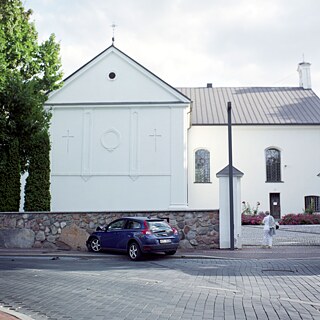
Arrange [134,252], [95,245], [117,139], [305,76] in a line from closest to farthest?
[134,252], [95,245], [117,139], [305,76]

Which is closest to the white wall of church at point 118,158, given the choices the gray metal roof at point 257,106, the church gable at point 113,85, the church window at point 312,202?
the church gable at point 113,85

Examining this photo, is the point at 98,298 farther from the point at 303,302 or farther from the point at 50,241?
the point at 50,241

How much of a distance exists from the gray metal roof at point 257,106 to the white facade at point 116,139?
8.06 meters

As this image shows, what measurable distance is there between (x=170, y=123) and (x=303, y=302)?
69.8 feet

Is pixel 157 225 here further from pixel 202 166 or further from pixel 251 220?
pixel 202 166

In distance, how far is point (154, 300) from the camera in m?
7.39

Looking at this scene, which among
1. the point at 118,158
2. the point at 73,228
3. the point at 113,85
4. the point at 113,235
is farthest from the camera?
the point at 113,85

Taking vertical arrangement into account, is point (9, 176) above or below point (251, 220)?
above

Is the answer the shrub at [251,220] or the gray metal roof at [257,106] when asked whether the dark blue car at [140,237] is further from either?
the gray metal roof at [257,106]

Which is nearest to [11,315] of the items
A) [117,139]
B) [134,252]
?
[134,252]

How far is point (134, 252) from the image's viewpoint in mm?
14344

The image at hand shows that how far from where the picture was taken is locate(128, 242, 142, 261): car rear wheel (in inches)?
557

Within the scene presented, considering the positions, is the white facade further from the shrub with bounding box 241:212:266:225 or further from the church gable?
the shrub with bounding box 241:212:266:225

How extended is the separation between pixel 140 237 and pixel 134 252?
0.60m
